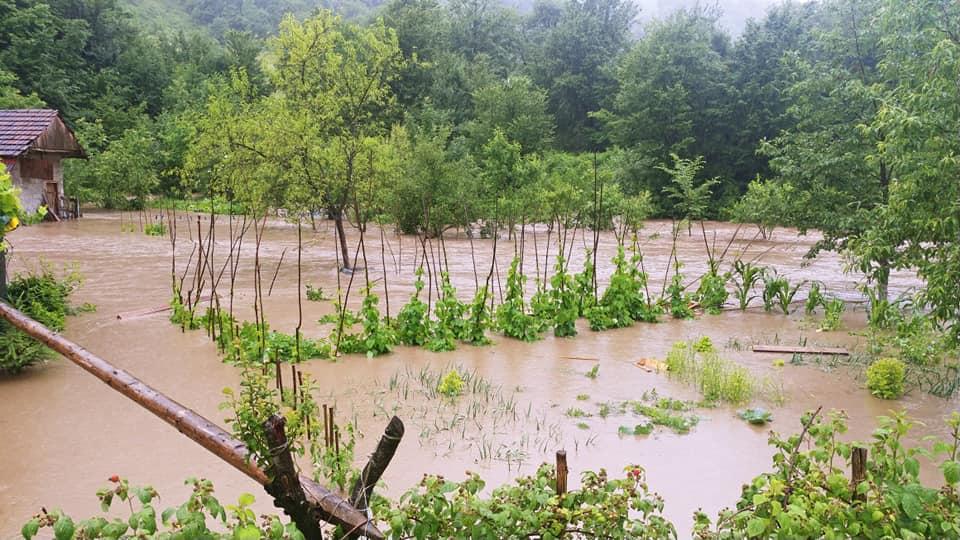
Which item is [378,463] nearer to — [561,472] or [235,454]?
[235,454]

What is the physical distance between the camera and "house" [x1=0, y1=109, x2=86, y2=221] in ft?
59.2

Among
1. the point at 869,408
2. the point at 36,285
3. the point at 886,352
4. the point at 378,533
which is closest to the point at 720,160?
the point at 886,352

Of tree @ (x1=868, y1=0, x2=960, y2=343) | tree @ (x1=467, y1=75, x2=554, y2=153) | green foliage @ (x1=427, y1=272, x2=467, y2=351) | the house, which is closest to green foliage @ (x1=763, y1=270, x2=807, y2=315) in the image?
tree @ (x1=868, y1=0, x2=960, y2=343)

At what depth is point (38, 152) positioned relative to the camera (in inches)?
763

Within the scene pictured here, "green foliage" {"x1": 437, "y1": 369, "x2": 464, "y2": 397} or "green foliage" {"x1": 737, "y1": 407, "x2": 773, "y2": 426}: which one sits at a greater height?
"green foliage" {"x1": 437, "y1": 369, "x2": 464, "y2": 397}

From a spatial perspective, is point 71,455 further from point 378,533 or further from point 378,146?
point 378,146

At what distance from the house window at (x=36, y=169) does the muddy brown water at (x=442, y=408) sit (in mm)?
11237

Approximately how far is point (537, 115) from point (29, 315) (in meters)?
25.5

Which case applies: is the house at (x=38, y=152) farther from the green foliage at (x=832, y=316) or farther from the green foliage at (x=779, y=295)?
the green foliage at (x=832, y=316)

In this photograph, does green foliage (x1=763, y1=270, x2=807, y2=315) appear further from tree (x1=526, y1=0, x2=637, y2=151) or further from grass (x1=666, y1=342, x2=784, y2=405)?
tree (x1=526, y1=0, x2=637, y2=151)

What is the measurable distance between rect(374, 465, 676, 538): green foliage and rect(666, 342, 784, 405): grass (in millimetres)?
3653

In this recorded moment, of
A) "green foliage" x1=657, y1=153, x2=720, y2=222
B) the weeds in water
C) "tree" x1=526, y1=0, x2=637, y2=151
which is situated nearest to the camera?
the weeds in water

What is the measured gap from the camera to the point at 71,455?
16.3ft

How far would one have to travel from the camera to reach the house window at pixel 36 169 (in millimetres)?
19708
